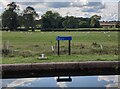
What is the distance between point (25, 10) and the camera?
88.2m

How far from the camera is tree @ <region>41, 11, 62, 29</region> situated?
84.3 m

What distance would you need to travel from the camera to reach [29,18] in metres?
84.6

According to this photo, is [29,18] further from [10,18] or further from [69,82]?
[69,82]

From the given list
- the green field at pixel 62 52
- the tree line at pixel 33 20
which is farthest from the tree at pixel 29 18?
the green field at pixel 62 52

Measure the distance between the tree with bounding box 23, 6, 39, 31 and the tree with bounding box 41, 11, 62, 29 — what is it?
2.98m

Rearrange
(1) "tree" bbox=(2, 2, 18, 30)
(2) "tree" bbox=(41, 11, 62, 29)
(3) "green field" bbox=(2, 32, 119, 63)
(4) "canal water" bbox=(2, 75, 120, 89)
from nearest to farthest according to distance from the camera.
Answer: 1. (4) "canal water" bbox=(2, 75, 120, 89)
2. (3) "green field" bbox=(2, 32, 119, 63)
3. (1) "tree" bbox=(2, 2, 18, 30)
4. (2) "tree" bbox=(41, 11, 62, 29)

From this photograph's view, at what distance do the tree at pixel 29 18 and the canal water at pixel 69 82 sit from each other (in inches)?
2813

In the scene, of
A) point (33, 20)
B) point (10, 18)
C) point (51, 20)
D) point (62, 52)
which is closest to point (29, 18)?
point (33, 20)

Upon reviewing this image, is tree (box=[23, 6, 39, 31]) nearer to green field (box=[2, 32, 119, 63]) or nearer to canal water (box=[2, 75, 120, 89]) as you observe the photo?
green field (box=[2, 32, 119, 63])

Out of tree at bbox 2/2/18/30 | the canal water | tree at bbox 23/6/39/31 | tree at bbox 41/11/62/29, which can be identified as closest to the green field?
the canal water

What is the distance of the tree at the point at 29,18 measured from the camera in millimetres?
81963

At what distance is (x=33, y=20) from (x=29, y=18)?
5.73ft

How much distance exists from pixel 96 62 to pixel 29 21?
2873 inches

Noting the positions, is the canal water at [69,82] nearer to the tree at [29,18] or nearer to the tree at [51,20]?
the tree at [29,18]
